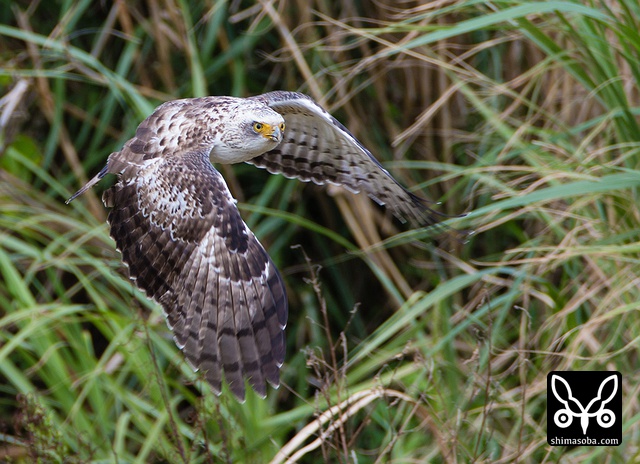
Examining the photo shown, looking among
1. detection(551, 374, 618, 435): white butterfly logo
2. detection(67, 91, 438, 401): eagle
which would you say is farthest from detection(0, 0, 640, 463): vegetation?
detection(67, 91, 438, 401): eagle

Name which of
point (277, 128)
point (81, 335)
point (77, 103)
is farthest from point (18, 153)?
point (277, 128)

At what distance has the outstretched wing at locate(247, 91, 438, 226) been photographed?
3.62m

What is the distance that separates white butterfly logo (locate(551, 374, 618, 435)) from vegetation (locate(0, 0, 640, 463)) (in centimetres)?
8

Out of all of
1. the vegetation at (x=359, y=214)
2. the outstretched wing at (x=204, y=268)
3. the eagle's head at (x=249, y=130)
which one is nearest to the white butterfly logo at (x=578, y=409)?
the vegetation at (x=359, y=214)

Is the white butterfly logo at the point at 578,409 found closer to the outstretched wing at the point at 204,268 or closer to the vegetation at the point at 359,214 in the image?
the vegetation at the point at 359,214

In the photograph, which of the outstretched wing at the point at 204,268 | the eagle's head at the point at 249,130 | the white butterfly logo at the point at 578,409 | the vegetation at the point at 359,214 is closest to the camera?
the outstretched wing at the point at 204,268

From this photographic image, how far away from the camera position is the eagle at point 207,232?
2773 millimetres

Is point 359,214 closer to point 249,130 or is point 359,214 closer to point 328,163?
point 328,163

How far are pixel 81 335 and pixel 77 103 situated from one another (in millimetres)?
1391

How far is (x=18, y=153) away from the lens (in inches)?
177

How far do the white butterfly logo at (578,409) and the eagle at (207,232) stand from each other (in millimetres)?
734

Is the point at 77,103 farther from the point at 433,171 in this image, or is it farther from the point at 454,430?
the point at 454,430

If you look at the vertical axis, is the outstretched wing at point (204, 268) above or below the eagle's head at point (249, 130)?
below

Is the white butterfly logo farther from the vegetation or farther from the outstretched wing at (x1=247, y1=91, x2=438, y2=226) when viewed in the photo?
the outstretched wing at (x1=247, y1=91, x2=438, y2=226)
